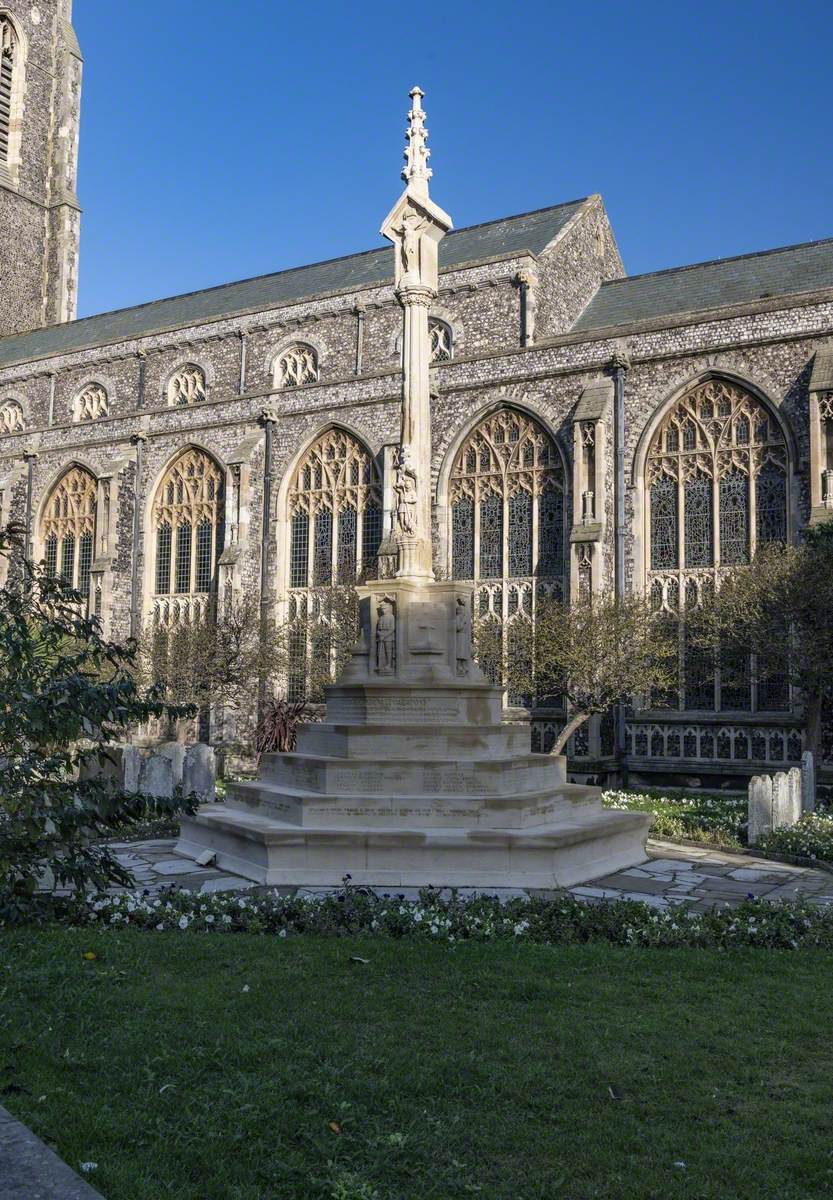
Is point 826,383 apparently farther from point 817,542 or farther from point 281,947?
point 281,947

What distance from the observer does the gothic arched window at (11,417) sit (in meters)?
37.5

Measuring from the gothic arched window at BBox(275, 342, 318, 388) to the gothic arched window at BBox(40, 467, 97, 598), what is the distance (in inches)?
281

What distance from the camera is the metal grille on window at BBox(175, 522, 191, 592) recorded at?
98.8 feet

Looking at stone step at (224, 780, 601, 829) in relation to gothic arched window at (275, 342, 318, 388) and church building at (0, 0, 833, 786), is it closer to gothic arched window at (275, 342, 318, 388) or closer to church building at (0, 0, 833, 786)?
church building at (0, 0, 833, 786)

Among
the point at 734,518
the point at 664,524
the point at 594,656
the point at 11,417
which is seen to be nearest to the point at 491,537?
the point at 664,524

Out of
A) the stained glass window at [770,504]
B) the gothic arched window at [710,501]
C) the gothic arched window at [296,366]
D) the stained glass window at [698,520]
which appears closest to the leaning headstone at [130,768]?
the gothic arched window at [710,501]

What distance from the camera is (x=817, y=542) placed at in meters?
17.6

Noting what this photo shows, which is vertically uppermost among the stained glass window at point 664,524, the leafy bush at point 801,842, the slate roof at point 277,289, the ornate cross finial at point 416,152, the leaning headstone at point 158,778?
the slate roof at point 277,289

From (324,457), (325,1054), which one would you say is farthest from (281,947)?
(324,457)

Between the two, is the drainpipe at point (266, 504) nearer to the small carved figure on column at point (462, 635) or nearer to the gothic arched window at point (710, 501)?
the gothic arched window at point (710, 501)

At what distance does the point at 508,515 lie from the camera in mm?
24344

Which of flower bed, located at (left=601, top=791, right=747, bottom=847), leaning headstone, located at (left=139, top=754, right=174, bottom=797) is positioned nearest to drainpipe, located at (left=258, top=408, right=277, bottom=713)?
flower bed, located at (left=601, top=791, right=747, bottom=847)

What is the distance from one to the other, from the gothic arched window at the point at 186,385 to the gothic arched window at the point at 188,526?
11.6 ft

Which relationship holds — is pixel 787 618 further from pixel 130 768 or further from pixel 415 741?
pixel 130 768
